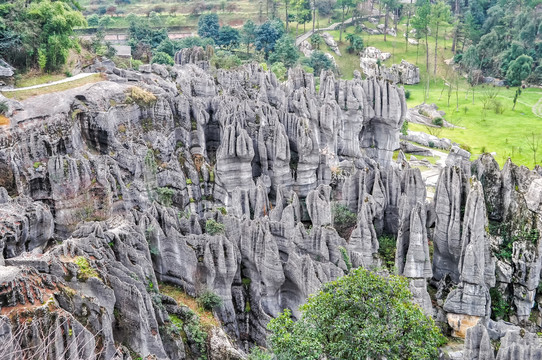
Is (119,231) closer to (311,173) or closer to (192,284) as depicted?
(192,284)

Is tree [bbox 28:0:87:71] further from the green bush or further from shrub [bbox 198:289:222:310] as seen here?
shrub [bbox 198:289:222:310]

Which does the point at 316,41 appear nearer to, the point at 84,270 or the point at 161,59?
the point at 161,59

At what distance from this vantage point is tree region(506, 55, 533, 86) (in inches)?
4067

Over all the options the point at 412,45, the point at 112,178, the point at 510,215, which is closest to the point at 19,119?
the point at 112,178

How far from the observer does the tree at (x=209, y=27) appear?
118062mm

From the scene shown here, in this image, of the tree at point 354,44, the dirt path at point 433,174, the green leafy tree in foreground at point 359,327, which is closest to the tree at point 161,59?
the dirt path at point 433,174

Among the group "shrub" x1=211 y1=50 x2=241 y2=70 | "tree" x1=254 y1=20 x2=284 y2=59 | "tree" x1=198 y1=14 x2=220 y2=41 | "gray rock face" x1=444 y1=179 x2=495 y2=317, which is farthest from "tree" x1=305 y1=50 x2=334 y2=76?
"gray rock face" x1=444 y1=179 x2=495 y2=317

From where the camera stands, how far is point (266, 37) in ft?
379

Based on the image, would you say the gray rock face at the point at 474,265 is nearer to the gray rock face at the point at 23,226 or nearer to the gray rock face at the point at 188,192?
the gray rock face at the point at 188,192

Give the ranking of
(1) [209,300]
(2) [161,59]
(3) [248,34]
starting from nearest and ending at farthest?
1. (1) [209,300]
2. (2) [161,59]
3. (3) [248,34]

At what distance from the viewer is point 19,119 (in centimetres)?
4616

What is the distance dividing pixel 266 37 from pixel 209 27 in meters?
12.9

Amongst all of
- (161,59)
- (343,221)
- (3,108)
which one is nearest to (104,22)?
(161,59)

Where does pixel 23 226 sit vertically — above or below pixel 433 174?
above
